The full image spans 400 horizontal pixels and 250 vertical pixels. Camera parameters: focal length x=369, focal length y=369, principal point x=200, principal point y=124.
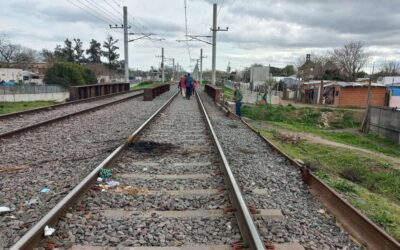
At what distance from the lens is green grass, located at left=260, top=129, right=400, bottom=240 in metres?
5.42

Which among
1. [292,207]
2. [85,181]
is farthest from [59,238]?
[292,207]

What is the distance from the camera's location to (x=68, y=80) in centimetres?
4997

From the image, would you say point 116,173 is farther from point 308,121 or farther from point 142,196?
point 308,121

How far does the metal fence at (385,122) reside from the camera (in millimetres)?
Result: 21375

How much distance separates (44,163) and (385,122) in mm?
21394

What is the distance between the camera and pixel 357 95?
Result: 4253 centimetres

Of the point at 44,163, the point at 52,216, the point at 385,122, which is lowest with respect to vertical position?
the point at 385,122

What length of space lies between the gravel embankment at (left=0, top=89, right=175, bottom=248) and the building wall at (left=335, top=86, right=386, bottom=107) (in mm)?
35034

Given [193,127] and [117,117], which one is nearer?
[193,127]

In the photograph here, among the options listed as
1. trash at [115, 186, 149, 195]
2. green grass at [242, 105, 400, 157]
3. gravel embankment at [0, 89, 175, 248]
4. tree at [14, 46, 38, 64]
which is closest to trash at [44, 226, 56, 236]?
gravel embankment at [0, 89, 175, 248]

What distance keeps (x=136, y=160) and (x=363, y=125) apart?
2237 cm

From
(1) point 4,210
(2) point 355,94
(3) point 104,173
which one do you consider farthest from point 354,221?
(2) point 355,94

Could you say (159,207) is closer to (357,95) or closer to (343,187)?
(343,187)

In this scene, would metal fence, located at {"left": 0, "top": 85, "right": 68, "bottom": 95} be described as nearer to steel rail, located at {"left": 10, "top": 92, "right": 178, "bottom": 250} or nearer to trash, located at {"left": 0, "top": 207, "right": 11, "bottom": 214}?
steel rail, located at {"left": 10, "top": 92, "right": 178, "bottom": 250}
